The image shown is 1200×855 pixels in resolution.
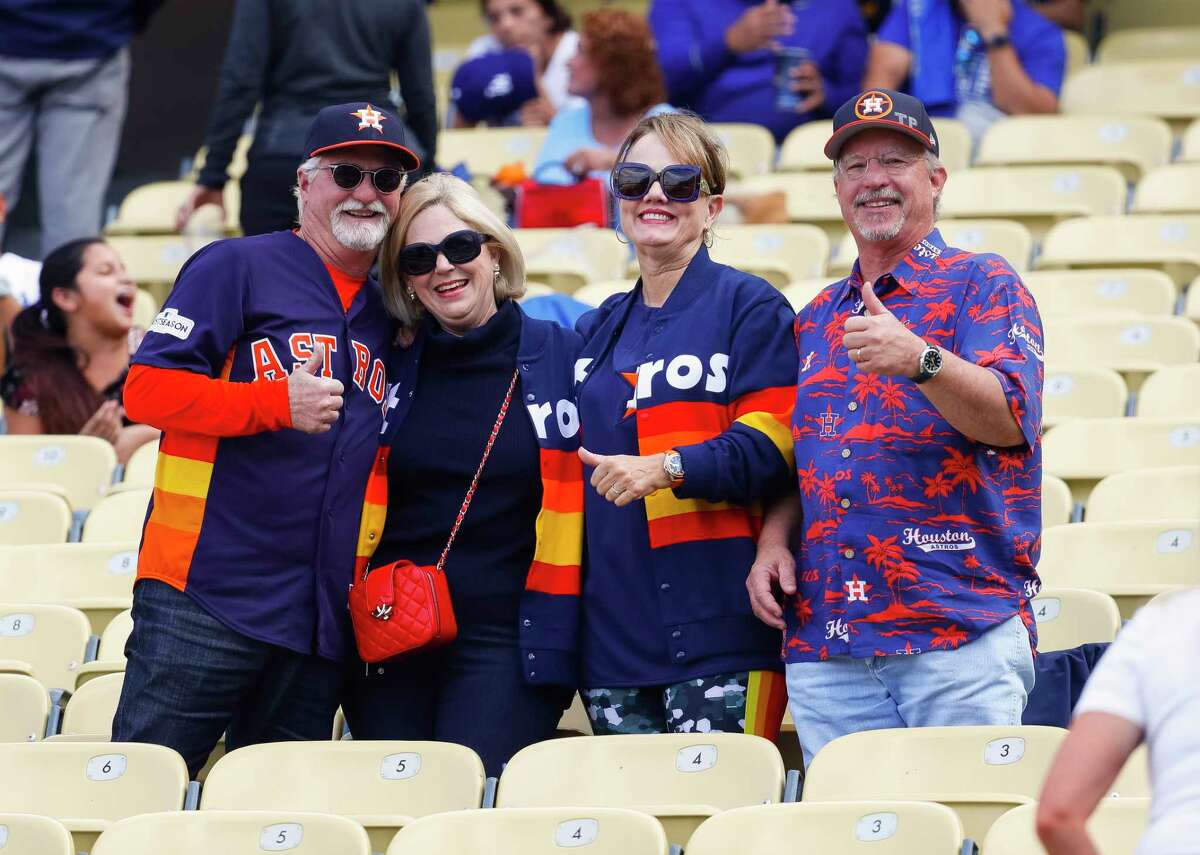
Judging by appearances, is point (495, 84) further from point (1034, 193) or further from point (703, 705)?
point (703, 705)

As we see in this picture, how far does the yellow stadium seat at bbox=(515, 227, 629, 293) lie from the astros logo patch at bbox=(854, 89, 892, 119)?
3.14 metres

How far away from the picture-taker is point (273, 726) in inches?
153

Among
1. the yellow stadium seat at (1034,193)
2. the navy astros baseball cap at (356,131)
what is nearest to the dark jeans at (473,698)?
the navy astros baseball cap at (356,131)

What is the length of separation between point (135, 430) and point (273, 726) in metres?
2.38

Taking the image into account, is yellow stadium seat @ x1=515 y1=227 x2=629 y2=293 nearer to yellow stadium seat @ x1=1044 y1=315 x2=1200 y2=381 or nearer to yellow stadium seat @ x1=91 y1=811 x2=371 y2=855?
yellow stadium seat @ x1=1044 y1=315 x2=1200 y2=381

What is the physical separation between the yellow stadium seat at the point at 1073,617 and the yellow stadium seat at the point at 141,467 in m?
2.81

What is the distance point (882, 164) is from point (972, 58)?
4296 mm

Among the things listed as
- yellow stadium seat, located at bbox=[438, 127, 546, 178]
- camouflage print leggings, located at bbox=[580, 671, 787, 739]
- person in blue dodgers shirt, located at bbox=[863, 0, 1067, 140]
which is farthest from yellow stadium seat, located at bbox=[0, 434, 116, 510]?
person in blue dodgers shirt, located at bbox=[863, 0, 1067, 140]

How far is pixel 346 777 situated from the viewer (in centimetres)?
363

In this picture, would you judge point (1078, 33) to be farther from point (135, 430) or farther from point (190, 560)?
point (190, 560)

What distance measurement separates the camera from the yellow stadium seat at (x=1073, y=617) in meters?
3.89

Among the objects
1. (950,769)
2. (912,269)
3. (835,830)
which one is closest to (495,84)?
(912,269)

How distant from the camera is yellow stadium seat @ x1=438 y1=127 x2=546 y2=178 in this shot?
8070 millimetres

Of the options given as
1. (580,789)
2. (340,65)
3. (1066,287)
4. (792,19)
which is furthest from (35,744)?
(792,19)
